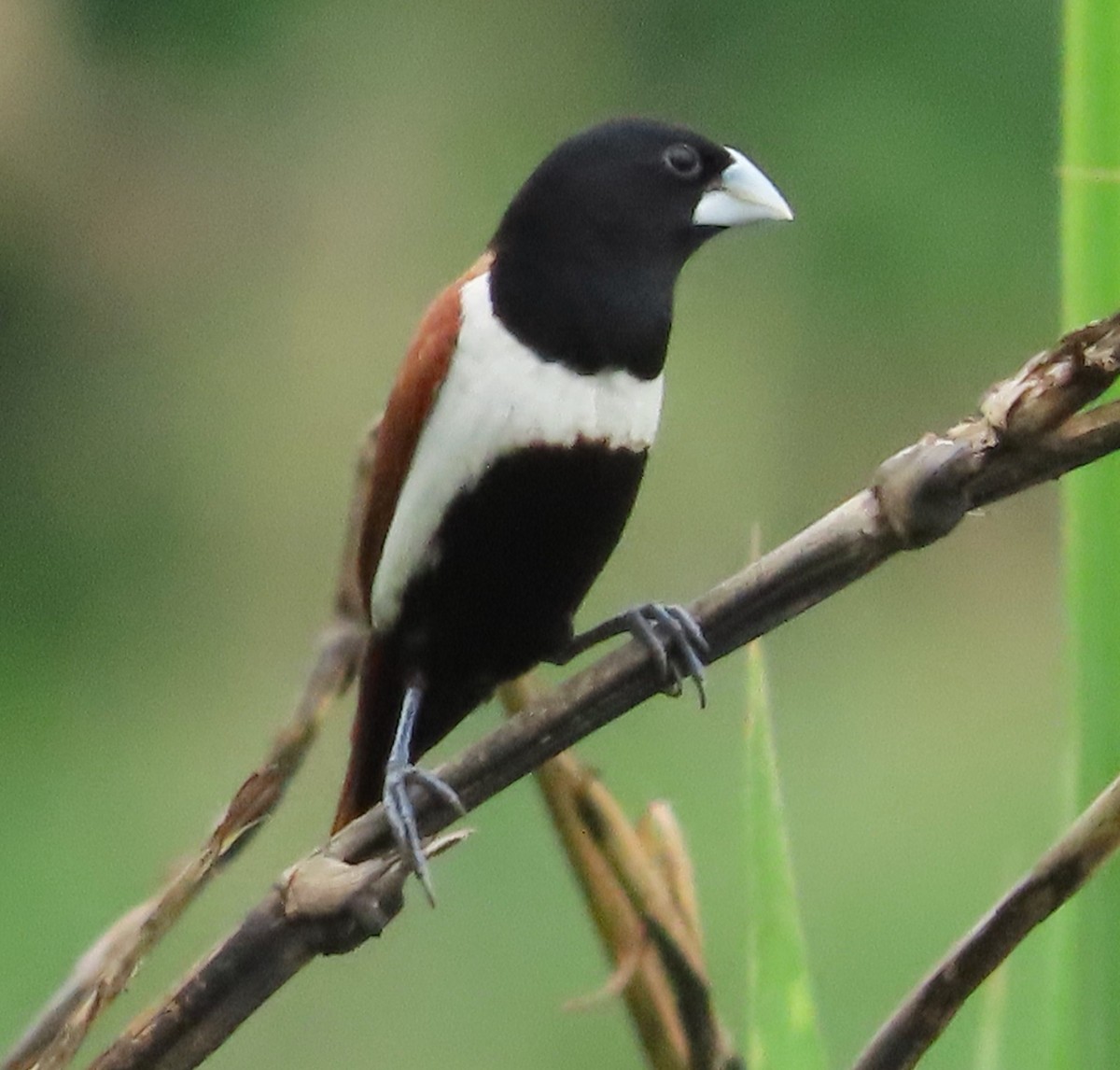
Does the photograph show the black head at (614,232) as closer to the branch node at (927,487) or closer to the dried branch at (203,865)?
the dried branch at (203,865)

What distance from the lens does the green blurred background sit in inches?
60.7

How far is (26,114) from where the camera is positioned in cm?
187

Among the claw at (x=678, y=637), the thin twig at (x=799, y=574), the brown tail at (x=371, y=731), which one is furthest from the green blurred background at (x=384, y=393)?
the thin twig at (x=799, y=574)

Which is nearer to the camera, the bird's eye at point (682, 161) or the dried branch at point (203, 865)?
the dried branch at point (203, 865)

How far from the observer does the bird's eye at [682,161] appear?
0.54 metres

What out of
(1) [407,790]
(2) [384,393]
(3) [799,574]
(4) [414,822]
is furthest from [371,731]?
(2) [384,393]

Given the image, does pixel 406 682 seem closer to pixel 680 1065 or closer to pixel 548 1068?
pixel 680 1065

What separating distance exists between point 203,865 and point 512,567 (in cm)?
19

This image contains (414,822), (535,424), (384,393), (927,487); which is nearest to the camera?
(927,487)

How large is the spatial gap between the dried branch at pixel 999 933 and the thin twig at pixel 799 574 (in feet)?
0.17

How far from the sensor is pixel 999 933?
0.28 meters

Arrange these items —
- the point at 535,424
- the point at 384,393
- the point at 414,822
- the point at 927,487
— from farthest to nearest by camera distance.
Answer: the point at 384,393, the point at 535,424, the point at 414,822, the point at 927,487

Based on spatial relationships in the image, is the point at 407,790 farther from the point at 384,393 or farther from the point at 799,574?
the point at 384,393

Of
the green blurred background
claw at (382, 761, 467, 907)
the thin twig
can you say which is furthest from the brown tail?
the green blurred background
